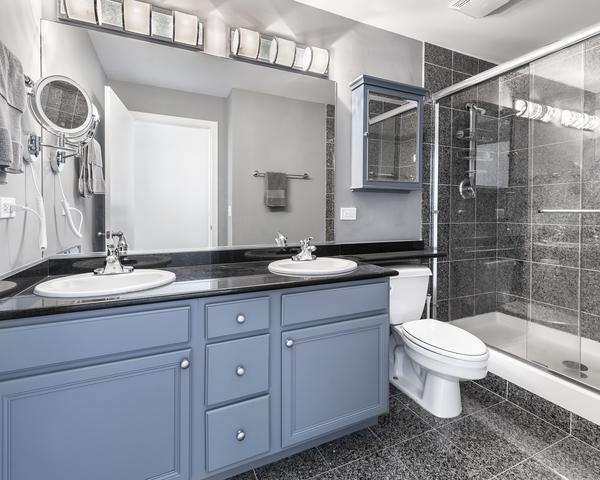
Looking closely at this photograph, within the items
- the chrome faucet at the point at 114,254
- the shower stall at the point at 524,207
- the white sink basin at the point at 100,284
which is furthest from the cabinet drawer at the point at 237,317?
the shower stall at the point at 524,207

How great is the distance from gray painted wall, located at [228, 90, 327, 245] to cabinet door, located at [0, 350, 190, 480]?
2.97ft

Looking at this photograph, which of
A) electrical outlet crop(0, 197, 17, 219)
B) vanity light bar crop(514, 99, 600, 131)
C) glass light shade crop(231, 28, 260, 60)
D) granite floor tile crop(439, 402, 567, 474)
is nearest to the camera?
electrical outlet crop(0, 197, 17, 219)

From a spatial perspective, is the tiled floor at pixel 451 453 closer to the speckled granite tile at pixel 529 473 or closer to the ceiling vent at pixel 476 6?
the speckled granite tile at pixel 529 473

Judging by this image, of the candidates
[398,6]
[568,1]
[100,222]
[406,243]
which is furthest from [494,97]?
[100,222]

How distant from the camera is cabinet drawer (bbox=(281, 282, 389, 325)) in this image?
1.37 metres

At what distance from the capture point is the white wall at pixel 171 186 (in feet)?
5.46

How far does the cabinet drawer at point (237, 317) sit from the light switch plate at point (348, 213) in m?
1.05

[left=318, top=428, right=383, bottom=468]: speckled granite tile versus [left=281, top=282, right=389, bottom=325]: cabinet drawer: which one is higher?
[left=281, top=282, right=389, bottom=325]: cabinet drawer

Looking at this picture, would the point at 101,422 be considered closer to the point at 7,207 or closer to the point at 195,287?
the point at 195,287

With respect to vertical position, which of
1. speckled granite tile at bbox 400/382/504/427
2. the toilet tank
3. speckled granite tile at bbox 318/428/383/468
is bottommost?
speckled granite tile at bbox 318/428/383/468

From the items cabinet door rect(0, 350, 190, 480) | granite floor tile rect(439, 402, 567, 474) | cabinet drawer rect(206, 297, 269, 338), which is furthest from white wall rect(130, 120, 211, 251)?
granite floor tile rect(439, 402, 567, 474)

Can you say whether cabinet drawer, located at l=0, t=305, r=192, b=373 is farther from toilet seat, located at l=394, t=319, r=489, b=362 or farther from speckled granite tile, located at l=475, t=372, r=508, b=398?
speckled granite tile, located at l=475, t=372, r=508, b=398

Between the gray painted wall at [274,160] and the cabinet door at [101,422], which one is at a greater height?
the gray painted wall at [274,160]

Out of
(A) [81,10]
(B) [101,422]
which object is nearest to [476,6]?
(A) [81,10]
